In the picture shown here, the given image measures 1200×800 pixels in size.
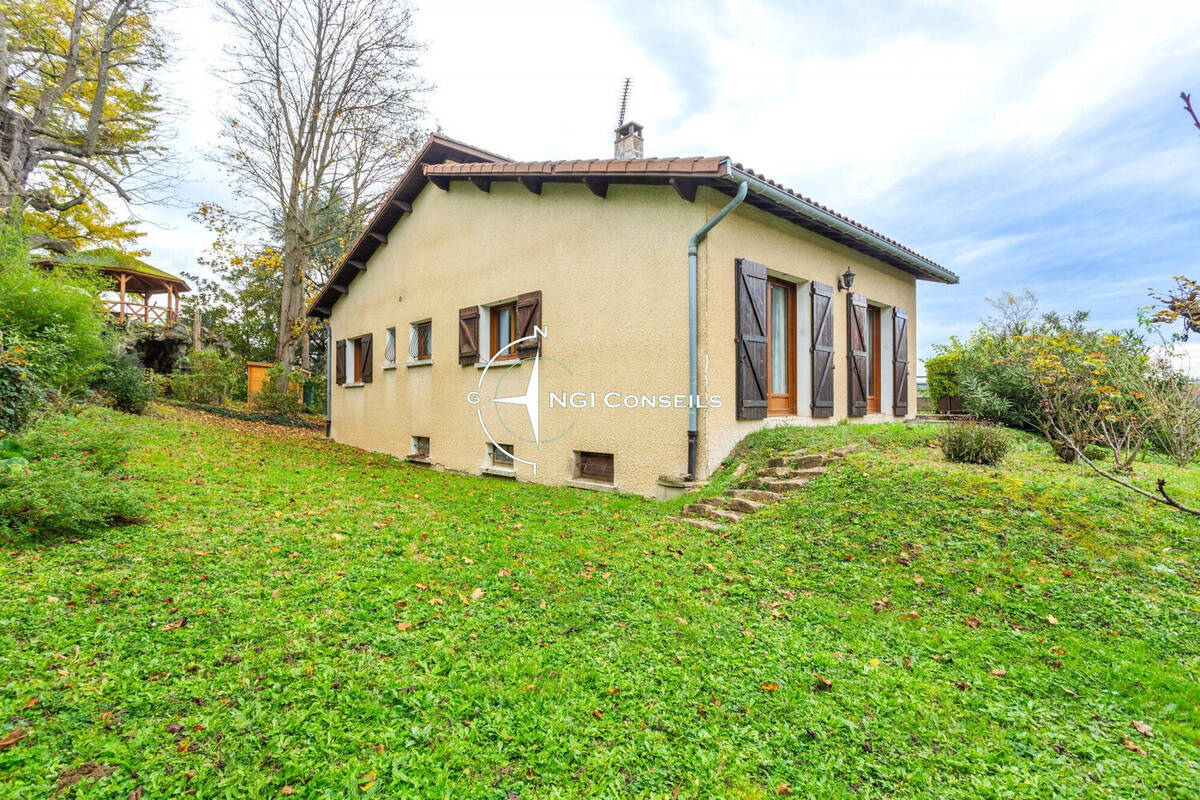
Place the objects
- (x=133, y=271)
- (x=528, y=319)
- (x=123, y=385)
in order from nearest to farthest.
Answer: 1. (x=528, y=319)
2. (x=123, y=385)
3. (x=133, y=271)

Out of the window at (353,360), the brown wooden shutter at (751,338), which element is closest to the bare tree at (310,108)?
the window at (353,360)

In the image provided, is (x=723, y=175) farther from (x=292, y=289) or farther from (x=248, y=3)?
(x=248, y=3)

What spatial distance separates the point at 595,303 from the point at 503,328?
7.76 feet

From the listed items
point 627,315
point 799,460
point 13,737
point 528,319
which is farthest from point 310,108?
point 13,737

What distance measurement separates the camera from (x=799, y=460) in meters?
5.98

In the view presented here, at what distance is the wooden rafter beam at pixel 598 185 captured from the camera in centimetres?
687

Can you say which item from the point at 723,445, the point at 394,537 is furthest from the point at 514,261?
the point at 394,537

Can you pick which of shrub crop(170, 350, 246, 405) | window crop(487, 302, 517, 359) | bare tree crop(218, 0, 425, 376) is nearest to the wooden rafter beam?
window crop(487, 302, 517, 359)

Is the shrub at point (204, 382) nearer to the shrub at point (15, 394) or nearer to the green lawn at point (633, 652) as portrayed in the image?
the shrub at point (15, 394)

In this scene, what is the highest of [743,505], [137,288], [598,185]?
[137,288]

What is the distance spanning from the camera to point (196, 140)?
48.1 feet

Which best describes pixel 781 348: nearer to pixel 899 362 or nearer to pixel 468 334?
pixel 899 362

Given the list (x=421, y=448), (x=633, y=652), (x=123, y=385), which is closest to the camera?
(x=633, y=652)

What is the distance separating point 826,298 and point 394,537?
686 cm
